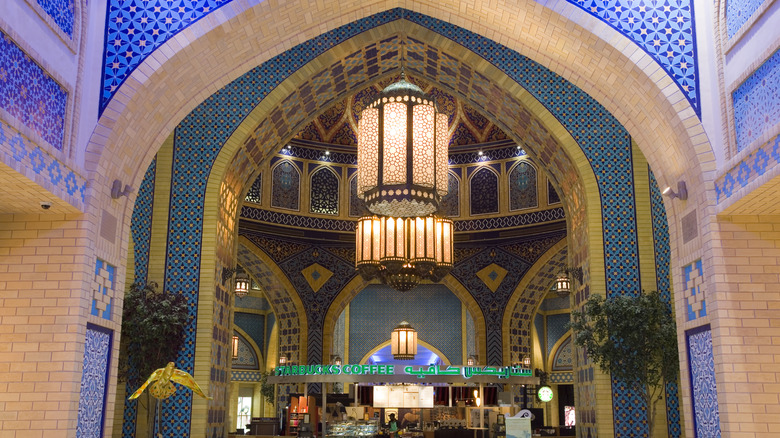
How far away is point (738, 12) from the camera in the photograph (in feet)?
18.4

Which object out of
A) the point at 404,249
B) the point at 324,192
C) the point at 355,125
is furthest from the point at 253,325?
the point at 404,249

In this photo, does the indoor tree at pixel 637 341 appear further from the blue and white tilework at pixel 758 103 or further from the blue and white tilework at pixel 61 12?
the blue and white tilework at pixel 61 12

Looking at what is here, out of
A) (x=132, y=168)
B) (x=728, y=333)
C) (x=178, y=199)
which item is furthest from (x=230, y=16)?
(x=178, y=199)

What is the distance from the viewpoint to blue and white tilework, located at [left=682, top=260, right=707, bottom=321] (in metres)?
5.89

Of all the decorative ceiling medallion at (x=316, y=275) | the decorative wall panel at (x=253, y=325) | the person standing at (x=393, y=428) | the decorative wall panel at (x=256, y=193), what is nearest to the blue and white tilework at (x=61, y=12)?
the person standing at (x=393, y=428)

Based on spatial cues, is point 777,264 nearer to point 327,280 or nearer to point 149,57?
point 149,57

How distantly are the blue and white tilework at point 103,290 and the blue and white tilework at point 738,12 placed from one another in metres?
4.96

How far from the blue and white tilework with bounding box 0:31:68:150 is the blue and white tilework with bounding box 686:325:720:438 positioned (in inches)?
191

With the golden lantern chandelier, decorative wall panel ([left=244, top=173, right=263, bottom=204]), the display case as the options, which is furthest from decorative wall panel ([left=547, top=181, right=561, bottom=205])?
the golden lantern chandelier

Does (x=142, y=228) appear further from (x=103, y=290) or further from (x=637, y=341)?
(x=637, y=341)

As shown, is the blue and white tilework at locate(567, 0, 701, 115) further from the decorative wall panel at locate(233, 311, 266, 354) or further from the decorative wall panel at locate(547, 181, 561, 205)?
the decorative wall panel at locate(233, 311, 266, 354)

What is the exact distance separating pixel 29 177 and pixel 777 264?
5.12 metres

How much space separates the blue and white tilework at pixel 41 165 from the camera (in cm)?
464

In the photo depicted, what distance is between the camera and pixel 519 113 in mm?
11359
